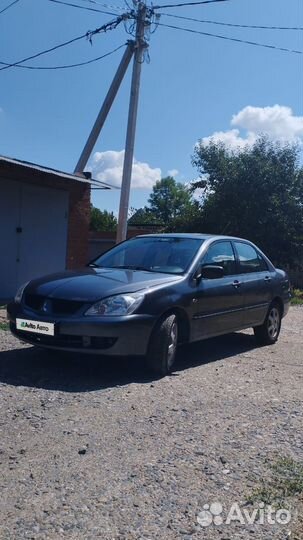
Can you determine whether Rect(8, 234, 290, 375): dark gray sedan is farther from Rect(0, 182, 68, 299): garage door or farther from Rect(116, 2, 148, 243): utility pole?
Rect(116, 2, 148, 243): utility pole

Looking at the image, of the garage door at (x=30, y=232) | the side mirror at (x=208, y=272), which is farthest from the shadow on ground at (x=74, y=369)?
the garage door at (x=30, y=232)

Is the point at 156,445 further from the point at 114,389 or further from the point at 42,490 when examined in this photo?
the point at 114,389

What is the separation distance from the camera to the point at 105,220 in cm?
4194

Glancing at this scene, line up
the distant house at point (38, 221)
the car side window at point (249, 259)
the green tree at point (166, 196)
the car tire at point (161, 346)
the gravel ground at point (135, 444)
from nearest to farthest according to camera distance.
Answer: the gravel ground at point (135, 444) → the car tire at point (161, 346) → the car side window at point (249, 259) → the distant house at point (38, 221) → the green tree at point (166, 196)

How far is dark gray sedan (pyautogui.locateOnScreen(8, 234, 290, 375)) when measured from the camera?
539 cm

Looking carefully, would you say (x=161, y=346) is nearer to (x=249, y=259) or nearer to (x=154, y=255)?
(x=154, y=255)

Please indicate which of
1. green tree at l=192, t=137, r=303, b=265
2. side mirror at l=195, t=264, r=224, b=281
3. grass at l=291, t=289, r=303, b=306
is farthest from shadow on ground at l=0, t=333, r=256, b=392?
green tree at l=192, t=137, r=303, b=265

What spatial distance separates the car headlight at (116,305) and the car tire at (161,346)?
37 cm

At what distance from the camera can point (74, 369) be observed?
588cm

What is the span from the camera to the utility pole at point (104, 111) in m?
14.8

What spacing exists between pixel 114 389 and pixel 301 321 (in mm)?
7277

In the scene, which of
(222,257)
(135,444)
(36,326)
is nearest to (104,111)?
(222,257)

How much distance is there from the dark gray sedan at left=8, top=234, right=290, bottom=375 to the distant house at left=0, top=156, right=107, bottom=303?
420 cm

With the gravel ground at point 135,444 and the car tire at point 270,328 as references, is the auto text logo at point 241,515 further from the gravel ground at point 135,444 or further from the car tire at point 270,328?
the car tire at point 270,328
